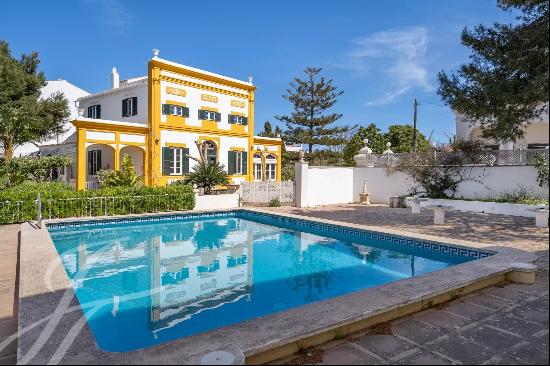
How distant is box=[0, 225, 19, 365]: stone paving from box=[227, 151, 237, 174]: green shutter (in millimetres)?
15264

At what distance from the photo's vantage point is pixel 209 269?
7.52 metres

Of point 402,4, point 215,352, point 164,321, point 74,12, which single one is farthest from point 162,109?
point 215,352

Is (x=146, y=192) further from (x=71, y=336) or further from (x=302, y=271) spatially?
(x=71, y=336)

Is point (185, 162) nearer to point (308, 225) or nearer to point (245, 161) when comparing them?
point (245, 161)

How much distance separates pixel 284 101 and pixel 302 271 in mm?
27765

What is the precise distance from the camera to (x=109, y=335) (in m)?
4.49

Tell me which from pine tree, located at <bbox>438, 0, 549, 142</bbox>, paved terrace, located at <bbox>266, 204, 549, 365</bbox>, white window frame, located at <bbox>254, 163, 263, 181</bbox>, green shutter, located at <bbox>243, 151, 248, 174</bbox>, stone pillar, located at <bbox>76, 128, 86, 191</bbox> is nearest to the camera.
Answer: paved terrace, located at <bbox>266, 204, 549, 365</bbox>

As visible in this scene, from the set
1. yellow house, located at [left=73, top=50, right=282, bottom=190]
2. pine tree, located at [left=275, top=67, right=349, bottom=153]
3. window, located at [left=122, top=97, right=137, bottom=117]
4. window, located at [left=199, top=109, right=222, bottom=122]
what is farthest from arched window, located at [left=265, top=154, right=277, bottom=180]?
window, located at [left=122, top=97, right=137, bottom=117]

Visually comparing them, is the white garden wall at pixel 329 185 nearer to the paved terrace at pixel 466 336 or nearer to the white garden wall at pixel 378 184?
the white garden wall at pixel 378 184

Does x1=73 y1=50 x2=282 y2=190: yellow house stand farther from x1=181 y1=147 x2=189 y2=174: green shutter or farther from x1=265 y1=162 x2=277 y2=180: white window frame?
x1=265 y1=162 x2=277 y2=180: white window frame

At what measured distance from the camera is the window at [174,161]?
20516 millimetres

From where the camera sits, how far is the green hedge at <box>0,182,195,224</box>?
1091cm

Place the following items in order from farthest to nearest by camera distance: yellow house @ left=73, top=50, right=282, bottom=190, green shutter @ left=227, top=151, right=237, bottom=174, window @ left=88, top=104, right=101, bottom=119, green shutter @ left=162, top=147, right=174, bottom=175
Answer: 1. window @ left=88, top=104, right=101, bottom=119
2. green shutter @ left=227, top=151, right=237, bottom=174
3. green shutter @ left=162, top=147, right=174, bottom=175
4. yellow house @ left=73, top=50, right=282, bottom=190

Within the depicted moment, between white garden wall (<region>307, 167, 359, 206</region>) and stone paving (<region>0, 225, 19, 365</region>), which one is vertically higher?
white garden wall (<region>307, 167, 359, 206</region>)
